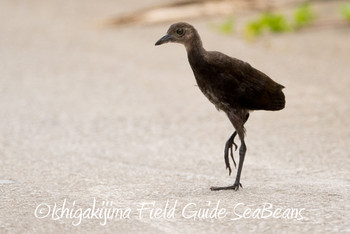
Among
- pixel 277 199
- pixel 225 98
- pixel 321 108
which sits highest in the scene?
pixel 225 98

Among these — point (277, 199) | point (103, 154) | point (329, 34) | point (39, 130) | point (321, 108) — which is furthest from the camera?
point (329, 34)

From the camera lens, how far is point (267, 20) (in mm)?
13055

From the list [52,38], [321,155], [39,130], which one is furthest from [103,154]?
[52,38]

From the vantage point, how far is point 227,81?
553 centimetres

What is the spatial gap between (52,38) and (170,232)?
9.33 m

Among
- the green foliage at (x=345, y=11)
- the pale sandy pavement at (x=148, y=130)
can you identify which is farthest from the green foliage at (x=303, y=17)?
the green foliage at (x=345, y=11)

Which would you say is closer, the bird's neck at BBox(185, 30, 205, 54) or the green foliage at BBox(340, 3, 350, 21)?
the bird's neck at BBox(185, 30, 205, 54)

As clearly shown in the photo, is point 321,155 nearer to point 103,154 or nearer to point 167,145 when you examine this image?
point 167,145

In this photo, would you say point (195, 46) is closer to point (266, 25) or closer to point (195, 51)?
point (195, 51)

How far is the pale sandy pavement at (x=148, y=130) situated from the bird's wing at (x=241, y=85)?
2.29 feet

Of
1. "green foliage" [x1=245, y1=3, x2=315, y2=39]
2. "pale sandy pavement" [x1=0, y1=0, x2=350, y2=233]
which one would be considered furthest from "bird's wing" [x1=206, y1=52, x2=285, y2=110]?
"green foliage" [x1=245, y1=3, x2=315, y2=39]

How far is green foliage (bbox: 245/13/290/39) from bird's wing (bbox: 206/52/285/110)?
23.8 feet

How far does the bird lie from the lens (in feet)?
18.1

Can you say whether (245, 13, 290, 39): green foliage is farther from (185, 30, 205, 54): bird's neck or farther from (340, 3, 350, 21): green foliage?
(185, 30, 205, 54): bird's neck
